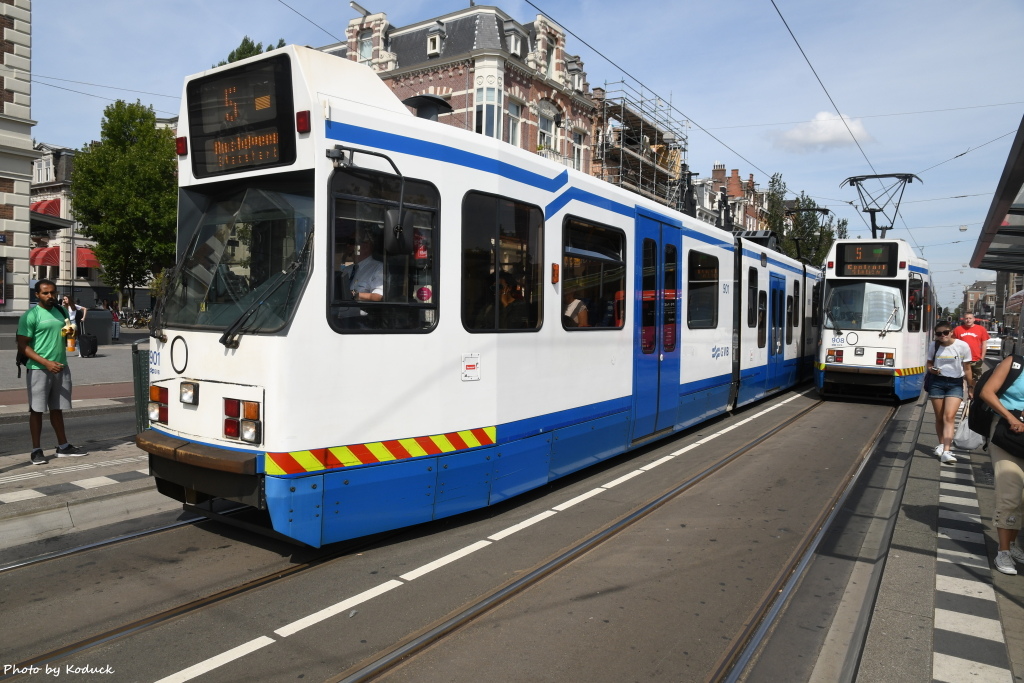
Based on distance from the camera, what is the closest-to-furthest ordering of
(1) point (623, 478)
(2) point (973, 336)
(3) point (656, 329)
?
(1) point (623, 478), (3) point (656, 329), (2) point (973, 336)

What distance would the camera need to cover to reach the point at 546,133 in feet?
101

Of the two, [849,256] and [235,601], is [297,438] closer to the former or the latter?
[235,601]

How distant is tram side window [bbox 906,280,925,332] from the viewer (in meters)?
13.8

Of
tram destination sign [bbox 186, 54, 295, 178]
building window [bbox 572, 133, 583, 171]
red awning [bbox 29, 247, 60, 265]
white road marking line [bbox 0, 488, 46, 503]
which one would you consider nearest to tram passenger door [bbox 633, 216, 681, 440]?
tram destination sign [bbox 186, 54, 295, 178]

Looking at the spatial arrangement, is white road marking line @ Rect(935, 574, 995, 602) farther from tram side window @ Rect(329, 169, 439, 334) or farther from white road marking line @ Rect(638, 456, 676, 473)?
tram side window @ Rect(329, 169, 439, 334)

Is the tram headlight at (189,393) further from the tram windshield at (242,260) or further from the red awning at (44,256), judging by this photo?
the red awning at (44,256)

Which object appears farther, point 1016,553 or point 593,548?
point 593,548

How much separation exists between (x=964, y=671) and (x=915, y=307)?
1213cm

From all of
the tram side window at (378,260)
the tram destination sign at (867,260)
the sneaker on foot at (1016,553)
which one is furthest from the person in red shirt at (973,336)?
the tram side window at (378,260)

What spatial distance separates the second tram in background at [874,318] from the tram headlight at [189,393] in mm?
12773

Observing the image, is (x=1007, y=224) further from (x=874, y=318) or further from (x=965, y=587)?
(x=965, y=587)

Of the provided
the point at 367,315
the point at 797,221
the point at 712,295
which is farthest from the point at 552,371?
the point at 797,221

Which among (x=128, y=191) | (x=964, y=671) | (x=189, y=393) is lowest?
(x=964, y=671)

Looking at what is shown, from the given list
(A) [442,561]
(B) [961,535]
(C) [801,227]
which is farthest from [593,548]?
(C) [801,227]
